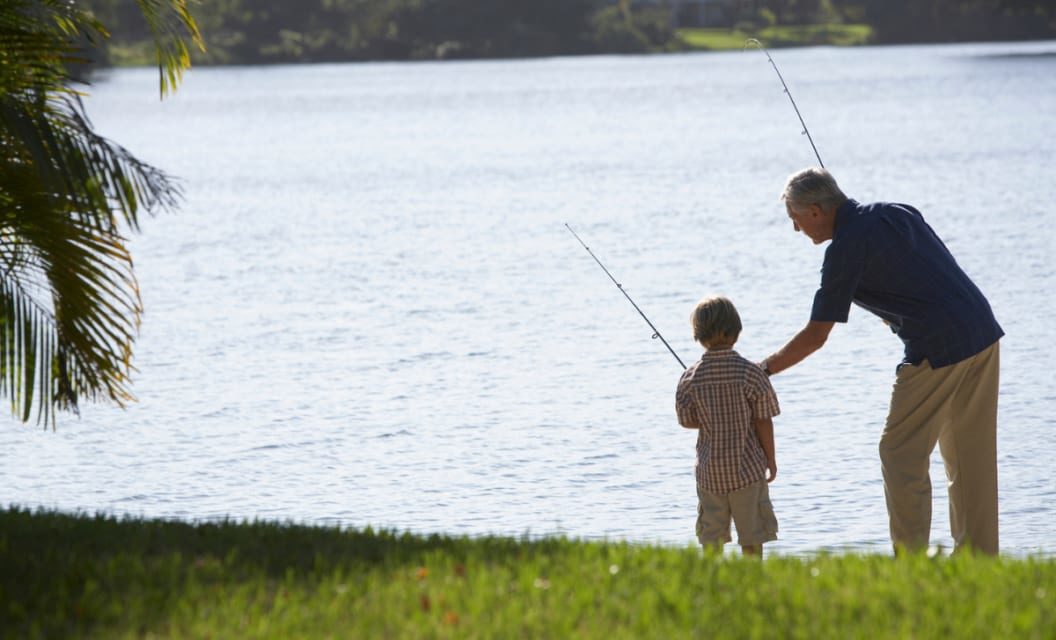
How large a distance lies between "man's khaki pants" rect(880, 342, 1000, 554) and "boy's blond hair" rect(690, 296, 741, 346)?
641 mm

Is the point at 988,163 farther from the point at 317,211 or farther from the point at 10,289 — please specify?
the point at 10,289

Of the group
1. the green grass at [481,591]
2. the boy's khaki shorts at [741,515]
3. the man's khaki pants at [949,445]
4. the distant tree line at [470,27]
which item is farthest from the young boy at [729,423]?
the distant tree line at [470,27]

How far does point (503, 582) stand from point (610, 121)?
4350 centimetres

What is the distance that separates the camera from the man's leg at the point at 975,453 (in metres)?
5.84

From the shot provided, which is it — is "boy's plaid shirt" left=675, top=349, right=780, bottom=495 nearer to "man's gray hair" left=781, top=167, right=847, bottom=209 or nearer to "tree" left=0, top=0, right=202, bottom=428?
"man's gray hair" left=781, top=167, right=847, bottom=209

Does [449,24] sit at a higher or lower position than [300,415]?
higher

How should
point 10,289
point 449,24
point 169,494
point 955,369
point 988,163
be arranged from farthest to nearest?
point 449,24 → point 988,163 → point 169,494 → point 10,289 → point 955,369

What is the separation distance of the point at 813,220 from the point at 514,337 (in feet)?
26.7

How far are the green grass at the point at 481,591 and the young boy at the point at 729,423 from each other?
0.63 meters

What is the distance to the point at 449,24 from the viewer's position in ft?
388

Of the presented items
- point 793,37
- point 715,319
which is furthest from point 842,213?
point 793,37

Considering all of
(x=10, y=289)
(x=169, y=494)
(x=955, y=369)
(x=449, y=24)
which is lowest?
(x=169, y=494)

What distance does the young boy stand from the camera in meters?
5.88

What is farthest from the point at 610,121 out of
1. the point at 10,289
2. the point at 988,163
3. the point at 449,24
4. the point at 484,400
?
the point at 449,24
